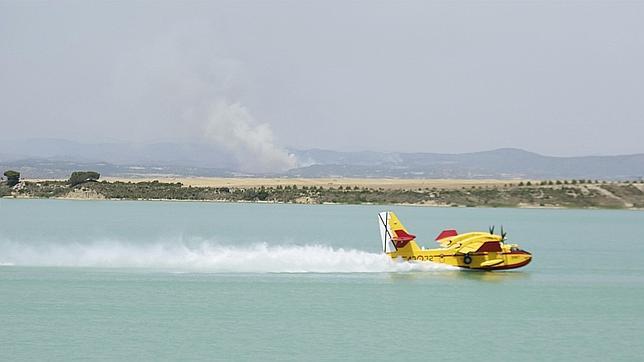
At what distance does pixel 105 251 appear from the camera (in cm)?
5300

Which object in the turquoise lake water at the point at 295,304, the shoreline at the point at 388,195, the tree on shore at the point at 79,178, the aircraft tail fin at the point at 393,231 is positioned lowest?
the turquoise lake water at the point at 295,304

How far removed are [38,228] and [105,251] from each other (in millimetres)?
23861

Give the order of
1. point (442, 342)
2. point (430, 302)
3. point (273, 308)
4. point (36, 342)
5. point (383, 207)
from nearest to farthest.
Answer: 1. point (36, 342)
2. point (442, 342)
3. point (273, 308)
4. point (430, 302)
5. point (383, 207)

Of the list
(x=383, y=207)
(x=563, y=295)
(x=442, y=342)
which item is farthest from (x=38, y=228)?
(x=383, y=207)

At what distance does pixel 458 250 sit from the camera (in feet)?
165

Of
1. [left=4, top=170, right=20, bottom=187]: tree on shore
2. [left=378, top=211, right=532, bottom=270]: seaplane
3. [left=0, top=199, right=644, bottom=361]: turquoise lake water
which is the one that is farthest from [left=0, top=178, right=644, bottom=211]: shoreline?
[left=378, top=211, right=532, bottom=270]: seaplane

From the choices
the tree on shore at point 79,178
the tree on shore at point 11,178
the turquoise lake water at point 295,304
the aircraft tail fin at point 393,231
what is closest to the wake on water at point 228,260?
the turquoise lake water at point 295,304

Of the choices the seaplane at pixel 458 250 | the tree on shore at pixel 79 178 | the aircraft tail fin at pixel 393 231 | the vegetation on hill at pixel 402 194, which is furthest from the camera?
the tree on shore at pixel 79 178

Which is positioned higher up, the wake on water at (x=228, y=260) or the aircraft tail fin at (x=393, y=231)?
the aircraft tail fin at (x=393, y=231)

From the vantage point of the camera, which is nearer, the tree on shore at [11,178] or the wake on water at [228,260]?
the wake on water at [228,260]

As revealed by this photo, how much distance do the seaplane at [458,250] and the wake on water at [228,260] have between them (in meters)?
0.43

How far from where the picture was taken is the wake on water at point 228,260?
4903 cm

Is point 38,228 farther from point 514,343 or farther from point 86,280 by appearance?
point 514,343

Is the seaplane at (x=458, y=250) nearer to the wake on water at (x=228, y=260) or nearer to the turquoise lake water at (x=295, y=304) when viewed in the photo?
the wake on water at (x=228, y=260)
